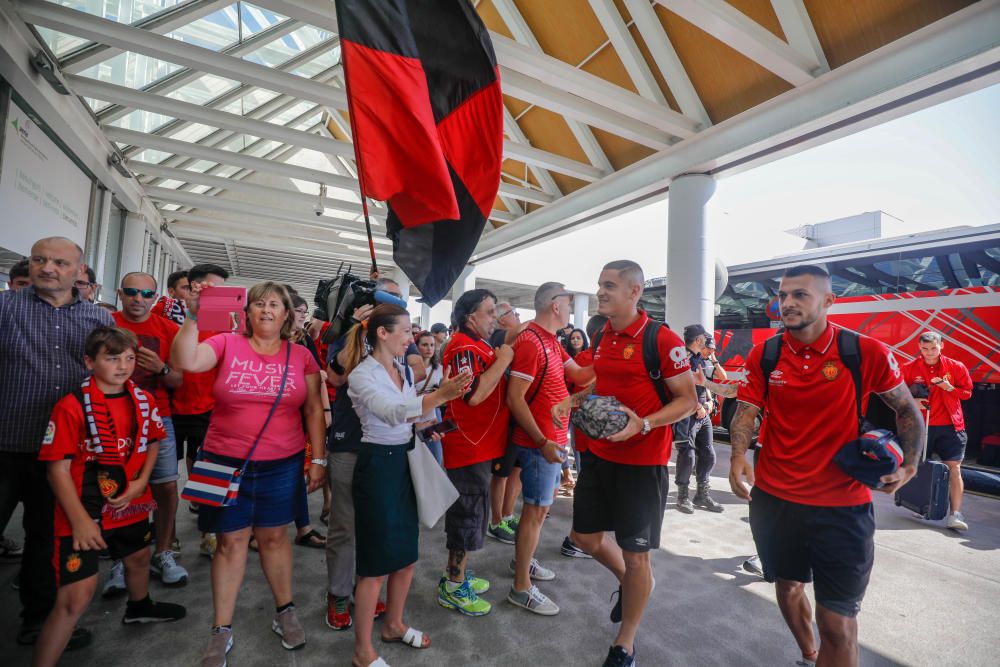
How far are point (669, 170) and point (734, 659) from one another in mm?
6874

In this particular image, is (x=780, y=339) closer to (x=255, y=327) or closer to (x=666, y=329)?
(x=666, y=329)

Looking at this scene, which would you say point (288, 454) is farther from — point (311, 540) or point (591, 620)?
point (591, 620)

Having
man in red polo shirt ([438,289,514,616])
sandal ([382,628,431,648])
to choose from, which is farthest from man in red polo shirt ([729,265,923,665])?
sandal ([382,628,431,648])

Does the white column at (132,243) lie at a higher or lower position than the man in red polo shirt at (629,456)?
higher

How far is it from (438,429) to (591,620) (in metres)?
1.57

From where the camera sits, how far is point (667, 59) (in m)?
6.73

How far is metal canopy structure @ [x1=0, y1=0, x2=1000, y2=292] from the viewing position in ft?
16.3

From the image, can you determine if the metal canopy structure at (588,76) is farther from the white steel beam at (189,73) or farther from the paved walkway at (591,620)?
the paved walkway at (591,620)

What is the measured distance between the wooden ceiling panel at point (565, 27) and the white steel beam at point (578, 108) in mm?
1228

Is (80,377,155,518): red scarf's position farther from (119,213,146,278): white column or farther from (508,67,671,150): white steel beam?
(119,213,146,278): white column

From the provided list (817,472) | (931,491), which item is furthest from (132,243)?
(931,491)

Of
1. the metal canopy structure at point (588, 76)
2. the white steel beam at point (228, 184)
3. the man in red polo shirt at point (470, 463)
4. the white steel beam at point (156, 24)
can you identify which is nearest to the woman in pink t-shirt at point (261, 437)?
the man in red polo shirt at point (470, 463)

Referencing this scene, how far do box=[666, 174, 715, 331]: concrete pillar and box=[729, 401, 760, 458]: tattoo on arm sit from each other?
4811 millimetres

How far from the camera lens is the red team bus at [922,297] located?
7457mm
